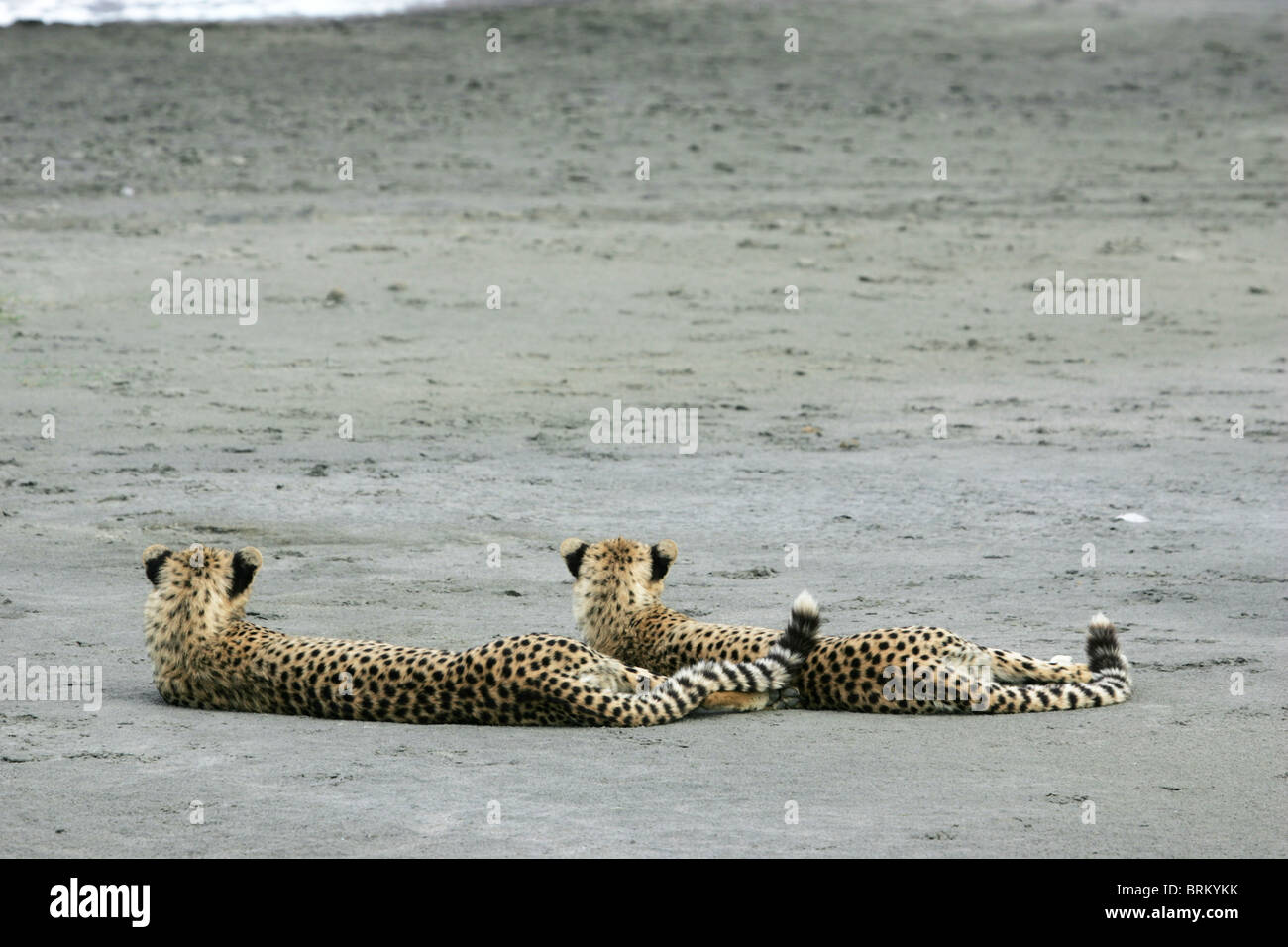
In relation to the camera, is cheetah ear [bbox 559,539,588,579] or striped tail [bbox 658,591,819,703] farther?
cheetah ear [bbox 559,539,588,579]

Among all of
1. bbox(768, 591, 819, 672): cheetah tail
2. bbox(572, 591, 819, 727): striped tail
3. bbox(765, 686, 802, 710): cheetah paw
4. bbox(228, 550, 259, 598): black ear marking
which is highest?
bbox(228, 550, 259, 598): black ear marking

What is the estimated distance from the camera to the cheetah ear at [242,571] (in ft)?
21.8

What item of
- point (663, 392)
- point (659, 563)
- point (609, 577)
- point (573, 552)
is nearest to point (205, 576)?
point (573, 552)

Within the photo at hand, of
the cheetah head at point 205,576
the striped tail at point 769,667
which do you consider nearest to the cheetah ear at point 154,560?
the cheetah head at point 205,576

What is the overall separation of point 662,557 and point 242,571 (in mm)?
1528

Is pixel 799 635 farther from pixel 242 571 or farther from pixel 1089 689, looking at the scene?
pixel 242 571

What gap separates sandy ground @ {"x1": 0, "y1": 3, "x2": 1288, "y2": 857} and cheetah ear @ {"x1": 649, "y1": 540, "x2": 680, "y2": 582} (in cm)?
76

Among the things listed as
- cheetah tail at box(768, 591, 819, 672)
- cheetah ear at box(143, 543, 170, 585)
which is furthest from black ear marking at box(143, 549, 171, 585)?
cheetah tail at box(768, 591, 819, 672)

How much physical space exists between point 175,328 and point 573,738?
8.76m

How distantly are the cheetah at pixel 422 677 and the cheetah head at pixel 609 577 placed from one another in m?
0.61

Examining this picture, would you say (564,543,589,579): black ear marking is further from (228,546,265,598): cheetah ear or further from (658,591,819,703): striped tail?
(228,546,265,598): cheetah ear

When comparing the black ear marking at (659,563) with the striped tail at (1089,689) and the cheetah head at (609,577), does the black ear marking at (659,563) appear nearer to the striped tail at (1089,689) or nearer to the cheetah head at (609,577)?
the cheetah head at (609,577)

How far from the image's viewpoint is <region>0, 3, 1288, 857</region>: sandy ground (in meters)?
5.52

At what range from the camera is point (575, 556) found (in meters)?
6.95
